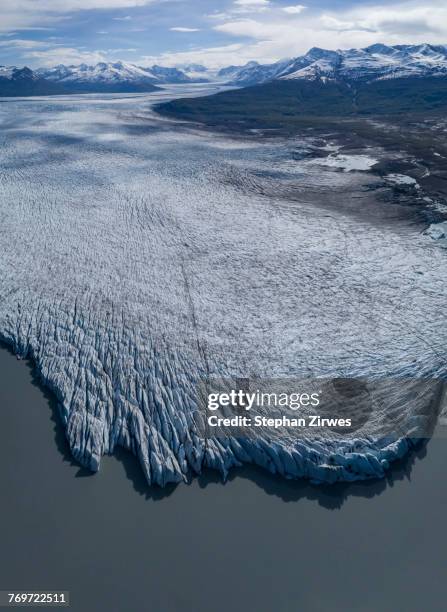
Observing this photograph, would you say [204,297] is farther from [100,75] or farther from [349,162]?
[100,75]

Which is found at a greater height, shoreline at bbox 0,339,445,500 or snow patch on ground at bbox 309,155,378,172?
snow patch on ground at bbox 309,155,378,172

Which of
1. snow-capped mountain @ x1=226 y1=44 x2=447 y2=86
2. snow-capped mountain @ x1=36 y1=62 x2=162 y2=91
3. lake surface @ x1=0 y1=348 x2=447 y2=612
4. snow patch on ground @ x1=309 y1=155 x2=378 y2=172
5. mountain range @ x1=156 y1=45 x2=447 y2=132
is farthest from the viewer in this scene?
snow-capped mountain @ x1=36 y1=62 x2=162 y2=91

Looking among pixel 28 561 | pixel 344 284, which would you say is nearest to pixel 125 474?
pixel 28 561

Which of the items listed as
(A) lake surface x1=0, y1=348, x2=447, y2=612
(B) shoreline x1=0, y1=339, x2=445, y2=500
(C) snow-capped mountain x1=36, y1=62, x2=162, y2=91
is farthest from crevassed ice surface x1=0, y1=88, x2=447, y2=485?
(C) snow-capped mountain x1=36, y1=62, x2=162, y2=91

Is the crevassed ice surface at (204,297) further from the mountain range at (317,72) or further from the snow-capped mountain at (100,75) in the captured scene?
the snow-capped mountain at (100,75)

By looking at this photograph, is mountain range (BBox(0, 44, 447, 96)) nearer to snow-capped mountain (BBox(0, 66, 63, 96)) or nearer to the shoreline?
snow-capped mountain (BBox(0, 66, 63, 96))

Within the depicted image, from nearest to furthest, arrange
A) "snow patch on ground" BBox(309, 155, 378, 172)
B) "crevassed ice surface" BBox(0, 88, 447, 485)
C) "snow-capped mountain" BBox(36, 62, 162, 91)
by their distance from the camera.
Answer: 1. "crevassed ice surface" BBox(0, 88, 447, 485)
2. "snow patch on ground" BBox(309, 155, 378, 172)
3. "snow-capped mountain" BBox(36, 62, 162, 91)
